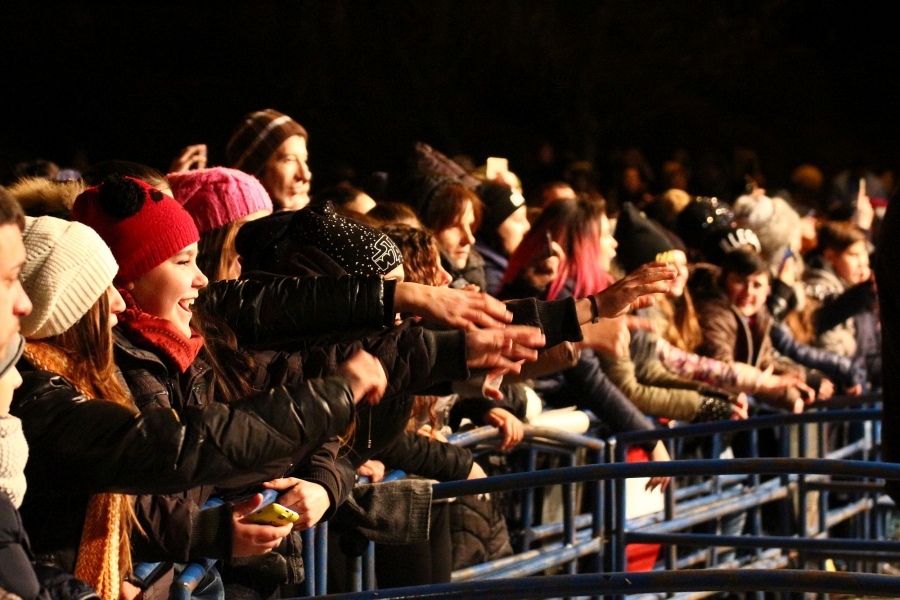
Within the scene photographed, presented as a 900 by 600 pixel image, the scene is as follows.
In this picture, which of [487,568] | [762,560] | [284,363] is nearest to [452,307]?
[284,363]

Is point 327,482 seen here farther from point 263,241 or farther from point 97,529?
point 263,241

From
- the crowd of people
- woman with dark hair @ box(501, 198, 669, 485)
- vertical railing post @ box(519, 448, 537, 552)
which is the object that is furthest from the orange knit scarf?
woman with dark hair @ box(501, 198, 669, 485)

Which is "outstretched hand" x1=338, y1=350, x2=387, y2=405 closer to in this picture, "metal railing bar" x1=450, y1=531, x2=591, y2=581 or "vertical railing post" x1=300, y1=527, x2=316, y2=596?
"vertical railing post" x1=300, y1=527, x2=316, y2=596

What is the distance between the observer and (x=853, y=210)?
1260 cm

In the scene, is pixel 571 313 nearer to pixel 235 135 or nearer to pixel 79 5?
pixel 235 135

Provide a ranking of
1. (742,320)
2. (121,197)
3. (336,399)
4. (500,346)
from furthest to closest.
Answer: (742,320) → (500,346) → (121,197) → (336,399)

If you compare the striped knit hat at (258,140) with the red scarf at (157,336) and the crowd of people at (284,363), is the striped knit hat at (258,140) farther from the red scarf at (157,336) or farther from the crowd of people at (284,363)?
the red scarf at (157,336)

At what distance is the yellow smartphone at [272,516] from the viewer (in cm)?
334

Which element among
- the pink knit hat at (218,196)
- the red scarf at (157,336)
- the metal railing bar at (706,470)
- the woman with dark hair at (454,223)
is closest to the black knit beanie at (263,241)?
the pink knit hat at (218,196)

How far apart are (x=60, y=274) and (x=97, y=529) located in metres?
0.55

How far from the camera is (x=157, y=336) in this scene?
3395 millimetres

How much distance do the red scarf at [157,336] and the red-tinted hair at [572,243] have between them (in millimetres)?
2885

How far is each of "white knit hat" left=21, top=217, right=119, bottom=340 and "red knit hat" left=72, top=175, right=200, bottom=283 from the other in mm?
427

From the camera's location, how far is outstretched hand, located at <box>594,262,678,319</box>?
13.7 ft
